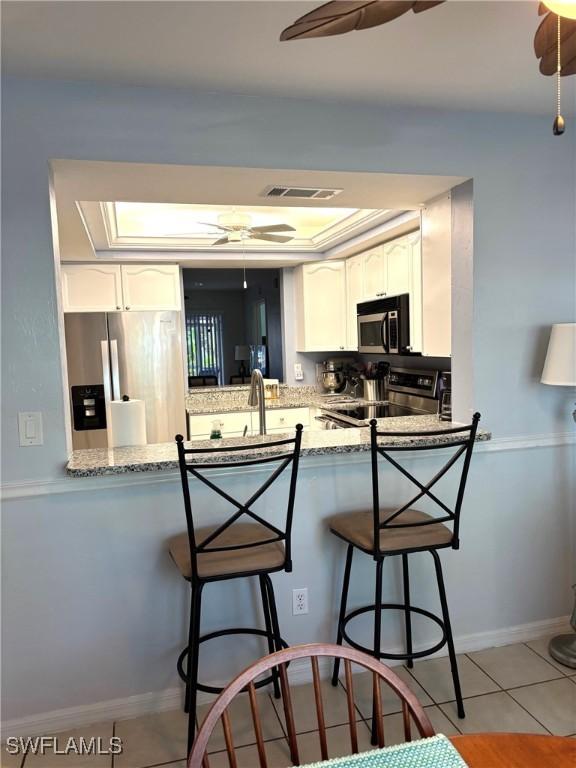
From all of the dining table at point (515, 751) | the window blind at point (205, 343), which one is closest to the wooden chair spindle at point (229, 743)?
the dining table at point (515, 751)

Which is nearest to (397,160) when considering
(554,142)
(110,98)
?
(554,142)

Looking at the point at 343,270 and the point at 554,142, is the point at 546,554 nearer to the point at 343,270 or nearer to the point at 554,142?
the point at 554,142

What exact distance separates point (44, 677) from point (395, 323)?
2.82 meters

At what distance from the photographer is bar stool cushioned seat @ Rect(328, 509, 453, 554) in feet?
6.58

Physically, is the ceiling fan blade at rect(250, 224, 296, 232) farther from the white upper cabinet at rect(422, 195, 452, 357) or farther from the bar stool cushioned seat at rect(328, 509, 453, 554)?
the bar stool cushioned seat at rect(328, 509, 453, 554)

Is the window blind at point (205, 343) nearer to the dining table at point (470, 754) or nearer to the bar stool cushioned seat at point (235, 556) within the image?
the bar stool cushioned seat at point (235, 556)

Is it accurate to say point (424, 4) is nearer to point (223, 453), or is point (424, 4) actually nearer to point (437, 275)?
point (223, 453)

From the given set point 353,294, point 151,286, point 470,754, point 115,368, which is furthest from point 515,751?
point 151,286

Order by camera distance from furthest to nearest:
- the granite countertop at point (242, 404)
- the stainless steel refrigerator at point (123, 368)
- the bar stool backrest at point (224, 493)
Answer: the granite countertop at point (242, 404)
the stainless steel refrigerator at point (123, 368)
the bar stool backrest at point (224, 493)

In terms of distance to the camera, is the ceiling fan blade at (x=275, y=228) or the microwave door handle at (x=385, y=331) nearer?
the ceiling fan blade at (x=275, y=228)

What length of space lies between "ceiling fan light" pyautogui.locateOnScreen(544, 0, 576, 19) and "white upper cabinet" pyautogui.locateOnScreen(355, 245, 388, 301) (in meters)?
2.81

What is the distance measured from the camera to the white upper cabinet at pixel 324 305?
493cm

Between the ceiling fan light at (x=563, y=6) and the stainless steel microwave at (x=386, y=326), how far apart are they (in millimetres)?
2491

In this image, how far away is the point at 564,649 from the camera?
8.04ft
